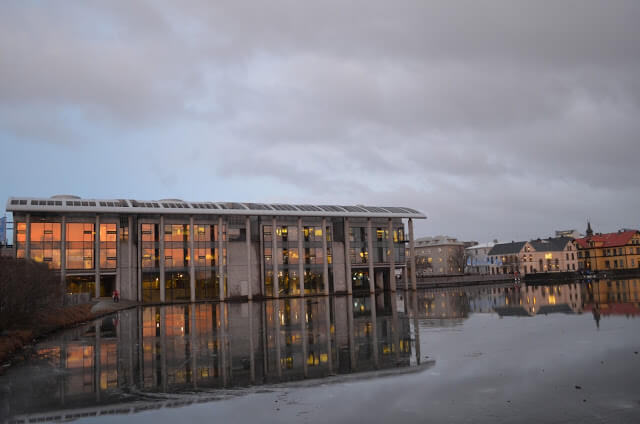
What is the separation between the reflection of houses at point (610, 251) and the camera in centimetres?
15588

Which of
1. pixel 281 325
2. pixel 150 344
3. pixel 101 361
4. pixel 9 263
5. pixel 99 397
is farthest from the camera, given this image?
pixel 281 325

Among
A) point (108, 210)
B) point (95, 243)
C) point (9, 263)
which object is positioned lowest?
point (9, 263)

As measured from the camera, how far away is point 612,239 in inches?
6378

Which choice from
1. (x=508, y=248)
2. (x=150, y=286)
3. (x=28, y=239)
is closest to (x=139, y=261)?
(x=150, y=286)

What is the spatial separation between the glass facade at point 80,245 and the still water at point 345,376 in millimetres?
43604

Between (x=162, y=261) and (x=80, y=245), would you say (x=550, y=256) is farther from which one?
(x=80, y=245)

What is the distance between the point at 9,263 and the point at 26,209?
135 feet

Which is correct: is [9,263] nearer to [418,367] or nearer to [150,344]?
[150,344]

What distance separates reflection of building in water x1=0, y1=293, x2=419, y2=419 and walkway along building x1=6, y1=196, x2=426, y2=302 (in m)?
39.5

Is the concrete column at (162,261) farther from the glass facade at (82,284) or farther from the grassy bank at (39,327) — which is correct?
the grassy bank at (39,327)

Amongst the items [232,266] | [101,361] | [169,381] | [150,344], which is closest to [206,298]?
[232,266]

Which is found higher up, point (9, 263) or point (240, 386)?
point (9, 263)

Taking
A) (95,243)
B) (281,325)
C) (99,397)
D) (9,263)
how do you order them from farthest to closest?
1. (95,243)
2. (281,325)
3. (9,263)
4. (99,397)

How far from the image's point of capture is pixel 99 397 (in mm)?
14758
